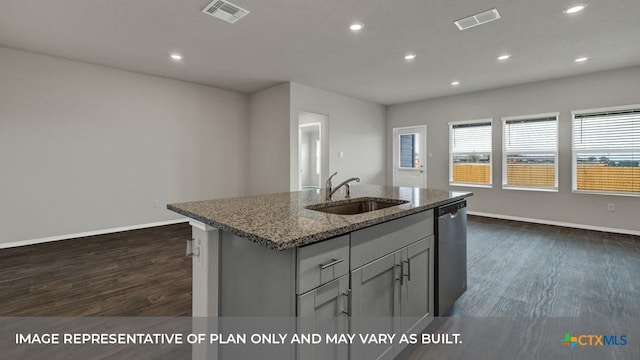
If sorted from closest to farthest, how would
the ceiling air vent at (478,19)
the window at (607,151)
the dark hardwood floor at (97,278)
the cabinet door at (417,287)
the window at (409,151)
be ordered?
the cabinet door at (417,287) < the dark hardwood floor at (97,278) < the ceiling air vent at (478,19) < the window at (607,151) < the window at (409,151)

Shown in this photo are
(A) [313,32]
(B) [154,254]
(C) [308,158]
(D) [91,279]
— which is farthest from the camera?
(C) [308,158]

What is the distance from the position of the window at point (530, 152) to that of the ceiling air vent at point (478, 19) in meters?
3.23

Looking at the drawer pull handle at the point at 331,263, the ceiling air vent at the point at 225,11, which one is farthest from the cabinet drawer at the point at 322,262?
the ceiling air vent at the point at 225,11

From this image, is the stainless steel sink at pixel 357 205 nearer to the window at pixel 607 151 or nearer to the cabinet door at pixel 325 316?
the cabinet door at pixel 325 316

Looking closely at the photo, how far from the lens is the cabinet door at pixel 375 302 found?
1.32m

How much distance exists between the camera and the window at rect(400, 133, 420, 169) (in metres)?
7.05

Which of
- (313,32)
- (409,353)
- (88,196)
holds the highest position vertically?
(313,32)

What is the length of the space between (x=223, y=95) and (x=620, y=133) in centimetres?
699

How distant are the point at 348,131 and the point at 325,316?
561 centimetres

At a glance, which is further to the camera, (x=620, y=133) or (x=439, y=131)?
(x=439, y=131)

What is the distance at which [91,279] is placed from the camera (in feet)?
9.14

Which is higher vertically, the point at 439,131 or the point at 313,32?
the point at 313,32

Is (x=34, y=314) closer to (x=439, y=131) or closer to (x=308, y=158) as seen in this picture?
(x=439, y=131)

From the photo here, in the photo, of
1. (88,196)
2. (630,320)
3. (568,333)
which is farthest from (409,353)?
(88,196)
